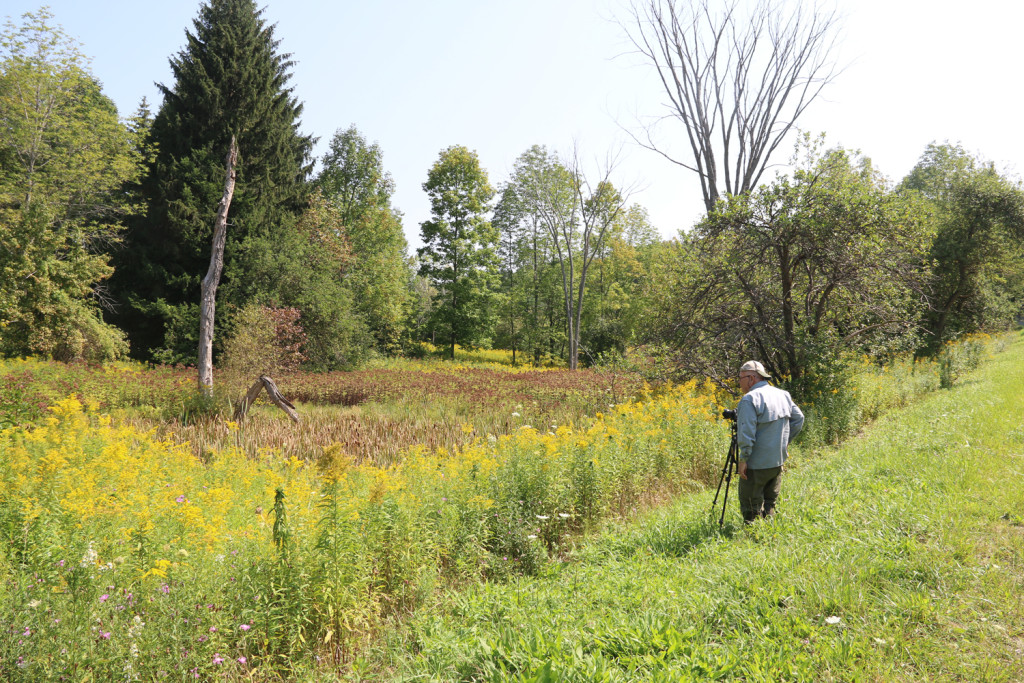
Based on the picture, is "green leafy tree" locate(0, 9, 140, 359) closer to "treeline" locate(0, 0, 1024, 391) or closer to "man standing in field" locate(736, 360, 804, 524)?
"treeline" locate(0, 0, 1024, 391)

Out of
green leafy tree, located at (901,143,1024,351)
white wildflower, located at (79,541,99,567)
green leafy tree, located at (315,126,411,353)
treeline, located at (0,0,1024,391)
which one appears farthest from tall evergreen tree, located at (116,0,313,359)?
green leafy tree, located at (901,143,1024,351)

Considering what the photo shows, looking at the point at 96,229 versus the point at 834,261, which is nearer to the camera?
the point at 834,261

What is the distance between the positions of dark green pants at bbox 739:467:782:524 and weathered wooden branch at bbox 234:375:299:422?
7.87 meters

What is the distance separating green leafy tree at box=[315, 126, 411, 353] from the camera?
2647 cm

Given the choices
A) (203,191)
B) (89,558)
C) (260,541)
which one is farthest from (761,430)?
(203,191)

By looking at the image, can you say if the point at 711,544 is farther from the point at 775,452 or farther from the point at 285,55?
the point at 285,55

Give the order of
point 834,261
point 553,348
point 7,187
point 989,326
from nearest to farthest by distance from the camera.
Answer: point 834,261 → point 7,187 → point 989,326 → point 553,348

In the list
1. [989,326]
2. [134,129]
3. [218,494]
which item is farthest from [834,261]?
[134,129]

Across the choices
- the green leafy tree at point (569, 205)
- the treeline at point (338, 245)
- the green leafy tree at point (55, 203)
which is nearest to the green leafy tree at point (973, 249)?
the treeline at point (338, 245)

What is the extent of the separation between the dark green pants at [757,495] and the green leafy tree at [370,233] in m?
19.5

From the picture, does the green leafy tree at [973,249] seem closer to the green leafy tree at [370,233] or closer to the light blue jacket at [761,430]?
the light blue jacket at [761,430]

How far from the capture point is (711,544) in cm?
459

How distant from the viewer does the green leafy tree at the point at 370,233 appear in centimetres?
2647

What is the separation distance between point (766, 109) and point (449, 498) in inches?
590
